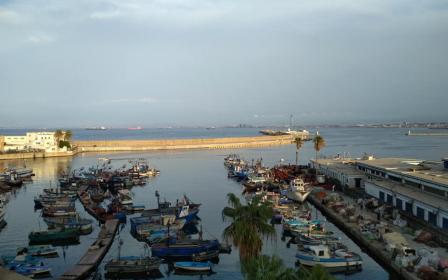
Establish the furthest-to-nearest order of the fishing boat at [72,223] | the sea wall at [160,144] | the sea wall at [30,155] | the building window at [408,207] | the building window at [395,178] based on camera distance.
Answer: the sea wall at [160,144]
the sea wall at [30,155]
the building window at [395,178]
the fishing boat at [72,223]
the building window at [408,207]

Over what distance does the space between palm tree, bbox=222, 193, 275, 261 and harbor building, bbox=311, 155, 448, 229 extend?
46.8 ft

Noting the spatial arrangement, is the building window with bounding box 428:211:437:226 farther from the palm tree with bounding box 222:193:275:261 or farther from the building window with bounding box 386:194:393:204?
the palm tree with bounding box 222:193:275:261

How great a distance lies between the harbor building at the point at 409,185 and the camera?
99.1 feet

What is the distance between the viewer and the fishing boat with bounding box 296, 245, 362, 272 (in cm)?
2505

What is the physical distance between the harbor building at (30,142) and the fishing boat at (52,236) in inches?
2935

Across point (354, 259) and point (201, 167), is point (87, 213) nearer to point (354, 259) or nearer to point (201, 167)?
point (354, 259)

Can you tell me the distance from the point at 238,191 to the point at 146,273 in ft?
94.6

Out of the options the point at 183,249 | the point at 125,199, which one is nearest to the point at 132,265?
the point at 183,249

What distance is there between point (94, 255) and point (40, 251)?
344cm

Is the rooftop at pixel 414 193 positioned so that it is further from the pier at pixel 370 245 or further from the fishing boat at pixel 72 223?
the fishing boat at pixel 72 223

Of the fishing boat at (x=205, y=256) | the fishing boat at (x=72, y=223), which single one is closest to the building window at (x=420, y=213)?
the fishing boat at (x=205, y=256)

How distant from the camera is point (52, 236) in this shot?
3147 cm

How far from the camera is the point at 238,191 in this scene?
175ft

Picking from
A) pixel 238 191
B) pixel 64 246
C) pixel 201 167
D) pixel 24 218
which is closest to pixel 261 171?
pixel 238 191
